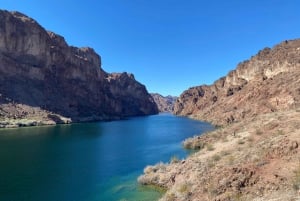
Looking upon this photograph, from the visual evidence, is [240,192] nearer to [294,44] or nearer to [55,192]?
[55,192]

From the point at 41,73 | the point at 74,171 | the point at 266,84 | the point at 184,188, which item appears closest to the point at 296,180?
the point at 184,188

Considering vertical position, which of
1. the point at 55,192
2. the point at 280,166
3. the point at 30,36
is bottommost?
the point at 55,192

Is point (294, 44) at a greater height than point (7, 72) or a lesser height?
greater

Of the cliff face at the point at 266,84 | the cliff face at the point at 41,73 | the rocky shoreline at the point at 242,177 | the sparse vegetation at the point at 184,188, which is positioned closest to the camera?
the rocky shoreline at the point at 242,177

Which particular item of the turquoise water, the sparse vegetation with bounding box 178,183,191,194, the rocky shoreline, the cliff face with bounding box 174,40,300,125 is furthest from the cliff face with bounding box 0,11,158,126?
the sparse vegetation with bounding box 178,183,191,194

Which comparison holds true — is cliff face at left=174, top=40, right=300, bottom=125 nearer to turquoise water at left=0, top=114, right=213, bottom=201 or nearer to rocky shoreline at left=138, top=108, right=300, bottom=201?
turquoise water at left=0, top=114, right=213, bottom=201

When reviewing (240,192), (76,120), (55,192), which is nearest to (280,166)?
(240,192)

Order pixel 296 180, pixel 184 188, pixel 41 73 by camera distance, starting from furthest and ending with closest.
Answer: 1. pixel 41 73
2. pixel 184 188
3. pixel 296 180

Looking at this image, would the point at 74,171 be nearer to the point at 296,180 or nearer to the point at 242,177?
the point at 242,177

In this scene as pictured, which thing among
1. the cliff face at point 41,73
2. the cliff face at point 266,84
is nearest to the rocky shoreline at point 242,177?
the cliff face at point 266,84

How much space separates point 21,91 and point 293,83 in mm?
99452

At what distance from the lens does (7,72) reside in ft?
409

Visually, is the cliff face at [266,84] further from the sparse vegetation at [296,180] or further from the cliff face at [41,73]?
the cliff face at [41,73]

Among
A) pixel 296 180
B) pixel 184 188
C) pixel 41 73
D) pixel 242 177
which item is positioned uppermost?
pixel 41 73
